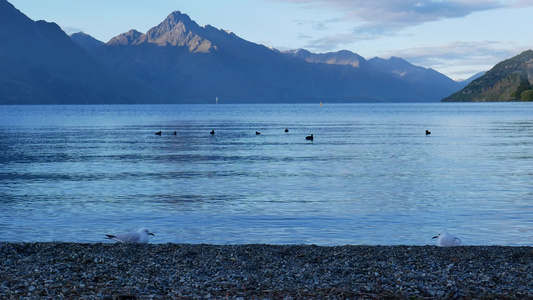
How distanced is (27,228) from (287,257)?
12320 mm

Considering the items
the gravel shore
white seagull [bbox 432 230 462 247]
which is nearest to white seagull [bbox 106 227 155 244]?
the gravel shore

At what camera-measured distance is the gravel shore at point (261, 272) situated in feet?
44.8

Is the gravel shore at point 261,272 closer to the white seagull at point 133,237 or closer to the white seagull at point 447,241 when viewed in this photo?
the white seagull at point 447,241

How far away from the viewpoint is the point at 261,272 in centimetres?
1605

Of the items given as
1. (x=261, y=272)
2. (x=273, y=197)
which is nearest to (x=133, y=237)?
(x=261, y=272)

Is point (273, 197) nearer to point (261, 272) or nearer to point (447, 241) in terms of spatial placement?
point (447, 241)

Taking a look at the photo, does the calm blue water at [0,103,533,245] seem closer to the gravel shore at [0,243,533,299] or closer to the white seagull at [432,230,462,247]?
the white seagull at [432,230,462,247]

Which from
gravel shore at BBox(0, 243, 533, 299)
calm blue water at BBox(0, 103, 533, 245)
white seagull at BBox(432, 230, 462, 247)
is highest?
gravel shore at BBox(0, 243, 533, 299)

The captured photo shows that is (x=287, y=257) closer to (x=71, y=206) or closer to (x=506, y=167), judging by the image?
(x=71, y=206)

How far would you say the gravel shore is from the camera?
44.8 feet

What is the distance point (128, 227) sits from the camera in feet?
85.0

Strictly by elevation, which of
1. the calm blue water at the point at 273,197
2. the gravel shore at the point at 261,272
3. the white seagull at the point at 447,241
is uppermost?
the gravel shore at the point at 261,272

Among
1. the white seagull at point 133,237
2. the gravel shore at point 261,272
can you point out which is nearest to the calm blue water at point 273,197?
the white seagull at point 133,237

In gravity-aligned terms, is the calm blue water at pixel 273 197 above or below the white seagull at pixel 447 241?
below
